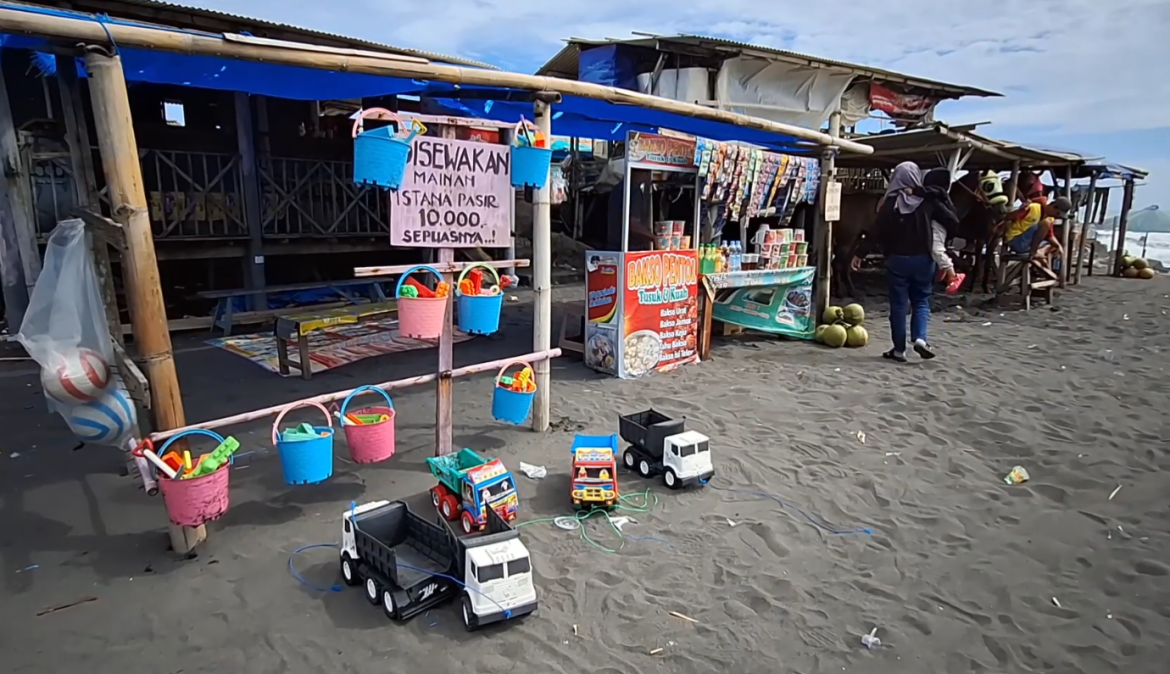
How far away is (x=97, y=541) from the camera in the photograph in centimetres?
338

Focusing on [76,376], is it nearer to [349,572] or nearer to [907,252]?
[349,572]

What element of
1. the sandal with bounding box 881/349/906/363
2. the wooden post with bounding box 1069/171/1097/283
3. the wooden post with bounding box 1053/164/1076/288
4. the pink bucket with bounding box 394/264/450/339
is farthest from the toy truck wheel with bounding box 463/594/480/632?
the wooden post with bounding box 1069/171/1097/283

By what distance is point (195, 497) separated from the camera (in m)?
2.93

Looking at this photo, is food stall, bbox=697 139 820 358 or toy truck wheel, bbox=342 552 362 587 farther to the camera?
food stall, bbox=697 139 820 358

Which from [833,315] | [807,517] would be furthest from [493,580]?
[833,315]

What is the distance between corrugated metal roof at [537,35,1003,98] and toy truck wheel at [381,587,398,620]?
11369mm

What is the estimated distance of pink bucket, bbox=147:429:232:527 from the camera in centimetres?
291

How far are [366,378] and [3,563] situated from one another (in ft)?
10.9

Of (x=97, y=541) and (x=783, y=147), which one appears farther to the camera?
(x=783, y=147)

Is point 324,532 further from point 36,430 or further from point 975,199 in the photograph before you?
point 975,199

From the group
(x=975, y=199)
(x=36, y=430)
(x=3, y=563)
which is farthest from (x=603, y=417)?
(x=975, y=199)

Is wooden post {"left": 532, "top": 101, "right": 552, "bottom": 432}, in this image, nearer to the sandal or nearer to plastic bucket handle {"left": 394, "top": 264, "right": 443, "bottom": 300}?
plastic bucket handle {"left": 394, "top": 264, "right": 443, "bottom": 300}

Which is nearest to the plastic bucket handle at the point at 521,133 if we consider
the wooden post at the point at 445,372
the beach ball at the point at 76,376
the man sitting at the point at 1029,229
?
the wooden post at the point at 445,372

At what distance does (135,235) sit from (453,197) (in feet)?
5.33
